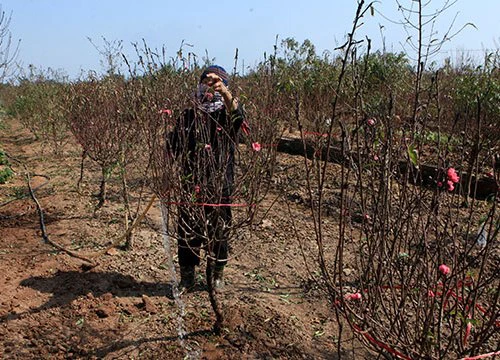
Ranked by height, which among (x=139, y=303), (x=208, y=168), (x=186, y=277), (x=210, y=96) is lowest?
(x=139, y=303)

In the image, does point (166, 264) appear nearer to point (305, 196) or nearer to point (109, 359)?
point (109, 359)

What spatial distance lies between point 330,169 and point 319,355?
4.62m

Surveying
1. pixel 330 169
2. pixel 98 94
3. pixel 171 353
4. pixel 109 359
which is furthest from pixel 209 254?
pixel 330 169

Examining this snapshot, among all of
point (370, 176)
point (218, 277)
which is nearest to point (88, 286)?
point (218, 277)

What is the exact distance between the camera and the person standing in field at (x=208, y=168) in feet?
8.09

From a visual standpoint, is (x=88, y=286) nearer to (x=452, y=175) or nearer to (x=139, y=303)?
(x=139, y=303)

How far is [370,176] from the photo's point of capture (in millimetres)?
1567

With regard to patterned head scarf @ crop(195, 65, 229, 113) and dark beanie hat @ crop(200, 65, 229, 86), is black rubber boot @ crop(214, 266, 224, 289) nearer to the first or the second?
patterned head scarf @ crop(195, 65, 229, 113)

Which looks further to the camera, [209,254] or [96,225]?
→ [96,225]

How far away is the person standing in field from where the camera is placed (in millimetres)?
2465

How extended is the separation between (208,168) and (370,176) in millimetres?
1508

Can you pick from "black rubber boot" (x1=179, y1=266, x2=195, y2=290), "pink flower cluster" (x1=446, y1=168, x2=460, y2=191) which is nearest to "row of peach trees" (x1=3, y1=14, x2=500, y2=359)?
"pink flower cluster" (x1=446, y1=168, x2=460, y2=191)

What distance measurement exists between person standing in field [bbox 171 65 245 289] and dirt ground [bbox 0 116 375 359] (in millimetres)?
374

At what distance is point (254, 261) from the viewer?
402 cm
